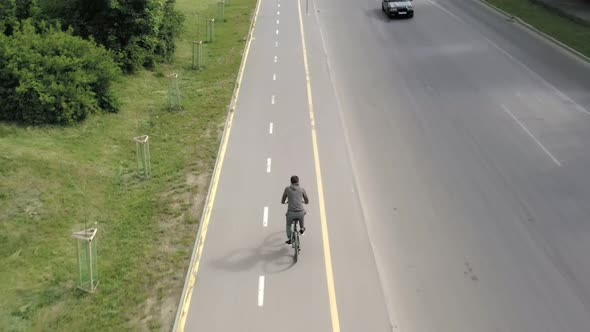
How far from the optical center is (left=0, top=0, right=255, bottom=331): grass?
1151 centimetres

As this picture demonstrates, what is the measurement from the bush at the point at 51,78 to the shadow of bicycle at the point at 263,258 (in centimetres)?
984

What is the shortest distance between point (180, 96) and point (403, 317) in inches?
612

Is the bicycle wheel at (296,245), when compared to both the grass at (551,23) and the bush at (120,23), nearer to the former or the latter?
the bush at (120,23)


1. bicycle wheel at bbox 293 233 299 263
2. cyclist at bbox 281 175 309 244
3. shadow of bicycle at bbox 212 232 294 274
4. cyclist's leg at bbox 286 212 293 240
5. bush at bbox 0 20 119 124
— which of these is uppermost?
bush at bbox 0 20 119 124

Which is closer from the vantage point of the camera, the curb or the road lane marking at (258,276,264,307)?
the road lane marking at (258,276,264,307)

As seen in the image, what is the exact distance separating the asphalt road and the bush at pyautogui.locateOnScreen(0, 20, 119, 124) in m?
5.59

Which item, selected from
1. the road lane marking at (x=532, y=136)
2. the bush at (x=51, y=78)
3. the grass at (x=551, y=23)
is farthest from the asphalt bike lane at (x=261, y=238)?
the grass at (x=551, y=23)

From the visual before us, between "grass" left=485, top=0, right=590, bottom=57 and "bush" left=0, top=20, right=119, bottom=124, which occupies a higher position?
"grass" left=485, top=0, right=590, bottom=57

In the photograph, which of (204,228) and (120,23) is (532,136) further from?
(120,23)

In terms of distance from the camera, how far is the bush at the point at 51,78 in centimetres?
1903

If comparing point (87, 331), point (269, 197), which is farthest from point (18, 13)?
point (87, 331)

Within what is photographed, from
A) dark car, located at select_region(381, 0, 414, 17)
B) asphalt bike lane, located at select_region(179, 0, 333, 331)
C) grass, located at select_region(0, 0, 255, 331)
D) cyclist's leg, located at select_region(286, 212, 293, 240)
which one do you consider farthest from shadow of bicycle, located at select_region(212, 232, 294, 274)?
dark car, located at select_region(381, 0, 414, 17)

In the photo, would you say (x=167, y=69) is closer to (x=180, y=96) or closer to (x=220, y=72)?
(x=220, y=72)

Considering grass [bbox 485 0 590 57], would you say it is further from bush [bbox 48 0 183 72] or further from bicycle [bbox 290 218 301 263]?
bicycle [bbox 290 218 301 263]
